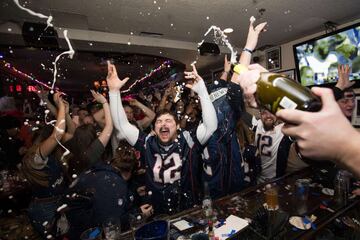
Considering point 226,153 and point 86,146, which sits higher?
point 86,146

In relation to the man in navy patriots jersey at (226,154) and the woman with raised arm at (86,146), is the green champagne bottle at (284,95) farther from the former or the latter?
the woman with raised arm at (86,146)

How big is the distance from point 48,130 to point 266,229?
2.19 m

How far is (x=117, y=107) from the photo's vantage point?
196 cm

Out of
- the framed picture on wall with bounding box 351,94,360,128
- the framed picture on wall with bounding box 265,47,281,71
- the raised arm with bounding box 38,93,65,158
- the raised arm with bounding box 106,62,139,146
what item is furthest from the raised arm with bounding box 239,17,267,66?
the framed picture on wall with bounding box 265,47,281,71

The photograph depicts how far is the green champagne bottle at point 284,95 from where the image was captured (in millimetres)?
675

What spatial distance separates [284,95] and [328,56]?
460 centimetres

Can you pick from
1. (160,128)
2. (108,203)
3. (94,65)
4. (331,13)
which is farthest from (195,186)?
(94,65)

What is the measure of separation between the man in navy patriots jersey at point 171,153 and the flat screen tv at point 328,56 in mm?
3731

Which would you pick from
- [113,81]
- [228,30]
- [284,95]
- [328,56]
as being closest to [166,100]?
[228,30]

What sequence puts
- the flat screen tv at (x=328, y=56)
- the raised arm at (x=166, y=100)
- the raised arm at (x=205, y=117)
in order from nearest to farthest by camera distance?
the raised arm at (x=205, y=117), the flat screen tv at (x=328, y=56), the raised arm at (x=166, y=100)

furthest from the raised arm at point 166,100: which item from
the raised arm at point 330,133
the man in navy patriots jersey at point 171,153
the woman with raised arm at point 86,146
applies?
the raised arm at point 330,133

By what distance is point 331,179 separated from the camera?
1.85 m

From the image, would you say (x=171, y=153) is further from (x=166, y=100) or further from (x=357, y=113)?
(x=357, y=113)

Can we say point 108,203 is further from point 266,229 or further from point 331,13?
point 331,13
